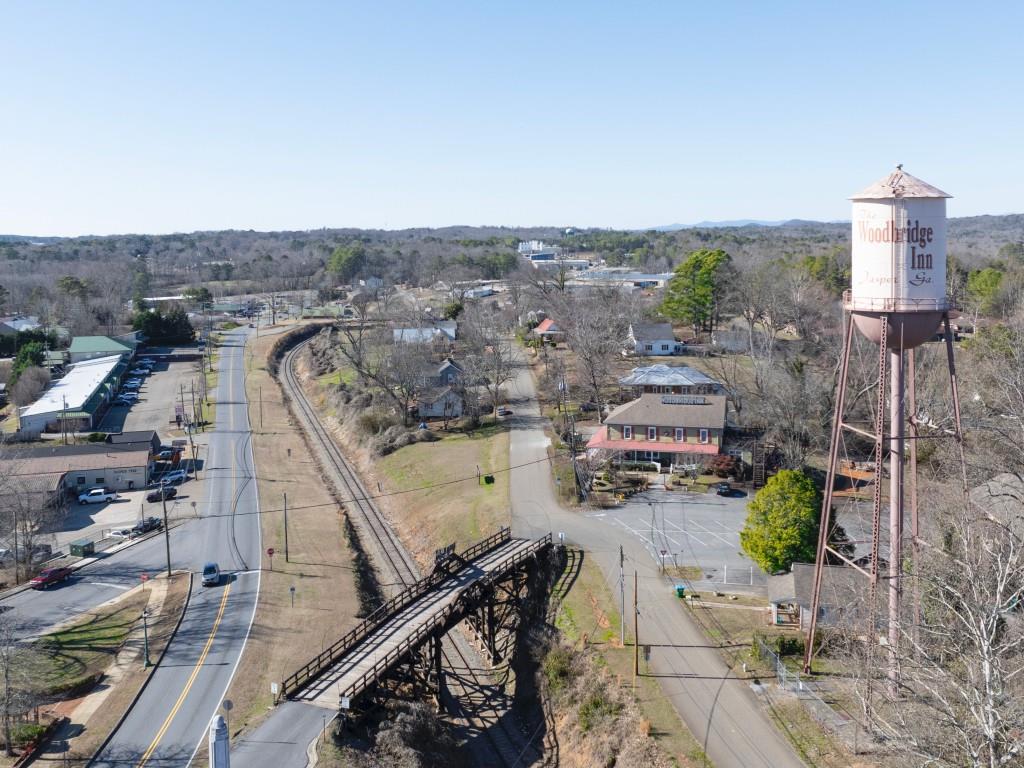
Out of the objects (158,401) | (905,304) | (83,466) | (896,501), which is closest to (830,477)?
(896,501)

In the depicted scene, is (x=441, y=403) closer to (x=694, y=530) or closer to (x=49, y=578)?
(x=694, y=530)

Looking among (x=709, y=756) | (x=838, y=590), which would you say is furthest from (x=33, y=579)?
(x=838, y=590)

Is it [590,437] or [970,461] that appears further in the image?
[590,437]

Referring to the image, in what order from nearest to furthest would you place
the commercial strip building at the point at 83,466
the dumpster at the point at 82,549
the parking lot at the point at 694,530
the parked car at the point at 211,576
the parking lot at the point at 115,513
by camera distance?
the parking lot at the point at 694,530
the parked car at the point at 211,576
the dumpster at the point at 82,549
the parking lot at the point at 115,513
the commercial strip building at the point at 83,466

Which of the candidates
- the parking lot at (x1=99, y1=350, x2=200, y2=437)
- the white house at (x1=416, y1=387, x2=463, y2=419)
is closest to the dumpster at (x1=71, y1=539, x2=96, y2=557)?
the parking lot at (x1=99, y1=350, x2=200, y2=437)

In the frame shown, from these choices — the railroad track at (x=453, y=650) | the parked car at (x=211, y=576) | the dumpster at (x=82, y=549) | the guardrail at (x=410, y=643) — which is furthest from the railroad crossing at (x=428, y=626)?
the dumpster at (x=82, y=549)

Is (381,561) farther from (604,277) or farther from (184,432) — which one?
(604,277)

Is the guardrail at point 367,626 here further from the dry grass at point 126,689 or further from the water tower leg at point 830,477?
the water tower leg at point 830,477
